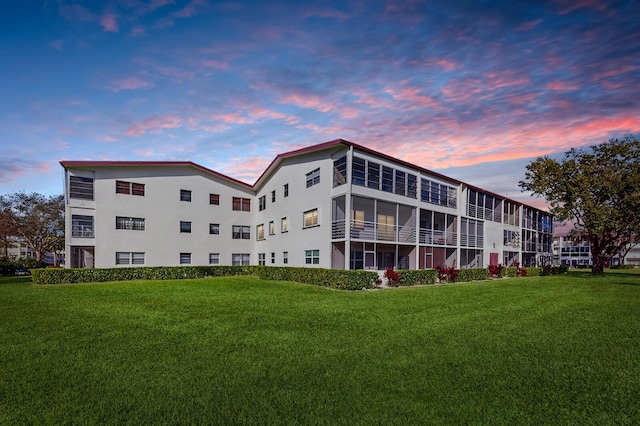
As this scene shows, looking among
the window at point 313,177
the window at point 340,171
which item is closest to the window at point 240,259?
the window at point 313,177

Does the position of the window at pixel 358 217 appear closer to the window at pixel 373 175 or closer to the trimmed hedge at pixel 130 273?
the window at pixel 373 175

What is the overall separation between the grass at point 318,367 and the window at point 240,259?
77.3ft

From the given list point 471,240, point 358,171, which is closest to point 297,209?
point 358,171

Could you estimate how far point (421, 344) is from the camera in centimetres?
760

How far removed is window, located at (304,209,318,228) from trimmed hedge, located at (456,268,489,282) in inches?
459

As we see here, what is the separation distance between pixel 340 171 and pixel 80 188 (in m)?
21.4

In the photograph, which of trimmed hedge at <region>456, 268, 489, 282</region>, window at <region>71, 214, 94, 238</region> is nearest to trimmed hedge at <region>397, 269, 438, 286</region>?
trimmed hedge at <region>456, 268, 489, 282</region>

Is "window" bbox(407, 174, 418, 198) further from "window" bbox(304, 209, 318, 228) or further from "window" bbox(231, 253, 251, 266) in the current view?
"window" bbox(231, 253, 251, 266)

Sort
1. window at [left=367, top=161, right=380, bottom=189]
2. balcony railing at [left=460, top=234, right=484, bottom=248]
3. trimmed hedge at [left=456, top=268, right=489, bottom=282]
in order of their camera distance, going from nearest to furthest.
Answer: window at [left=367, top=161, right=380, bottom=189]
trimmed hedge at [left=456, top=268, right=489, bottom=282]
balcony railing at [left=460, top=234, right=484, bottom=248]

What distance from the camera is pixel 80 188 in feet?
91.8

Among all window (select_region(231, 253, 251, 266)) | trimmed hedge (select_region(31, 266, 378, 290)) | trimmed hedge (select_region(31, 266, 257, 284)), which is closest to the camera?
trimmed hedge (select_region(31, 266, 378, 290))

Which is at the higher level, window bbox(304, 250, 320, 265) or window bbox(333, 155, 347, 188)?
window bbox(333, 155, 347, 188)

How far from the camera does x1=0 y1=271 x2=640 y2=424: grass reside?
14.9 feet

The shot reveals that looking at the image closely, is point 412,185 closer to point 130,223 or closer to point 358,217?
point 358,217
